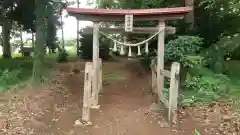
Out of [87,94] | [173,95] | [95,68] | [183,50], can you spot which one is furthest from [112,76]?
[173,95]

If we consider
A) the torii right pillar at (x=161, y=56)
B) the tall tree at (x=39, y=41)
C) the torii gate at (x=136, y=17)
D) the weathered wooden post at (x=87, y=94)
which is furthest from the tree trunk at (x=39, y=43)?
the torii right pillar at (x=161, y=56)

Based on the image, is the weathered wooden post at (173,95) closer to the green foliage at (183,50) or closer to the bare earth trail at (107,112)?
the bare earth trail at (107,112)

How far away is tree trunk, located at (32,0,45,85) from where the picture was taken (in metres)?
11.3

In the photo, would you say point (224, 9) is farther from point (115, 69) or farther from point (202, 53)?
point (115, 69)

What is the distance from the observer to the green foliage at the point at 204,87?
978 centimetres

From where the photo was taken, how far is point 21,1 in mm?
16109

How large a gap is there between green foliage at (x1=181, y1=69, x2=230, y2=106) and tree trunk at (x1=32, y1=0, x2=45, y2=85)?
205 inches

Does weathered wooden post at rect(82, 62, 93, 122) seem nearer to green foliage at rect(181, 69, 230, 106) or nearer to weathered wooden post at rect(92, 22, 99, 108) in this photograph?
weathered wooden post at rect(92, 22, 99, 108)

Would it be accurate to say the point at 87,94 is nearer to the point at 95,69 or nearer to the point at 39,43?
the point at 95,69

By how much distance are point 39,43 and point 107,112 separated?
151 inches

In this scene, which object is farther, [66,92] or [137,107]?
[66,92]

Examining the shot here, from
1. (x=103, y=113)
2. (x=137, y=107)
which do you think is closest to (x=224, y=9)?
(x=137, y=107)

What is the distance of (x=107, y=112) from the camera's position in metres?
9.80

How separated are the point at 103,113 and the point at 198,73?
151 inches
